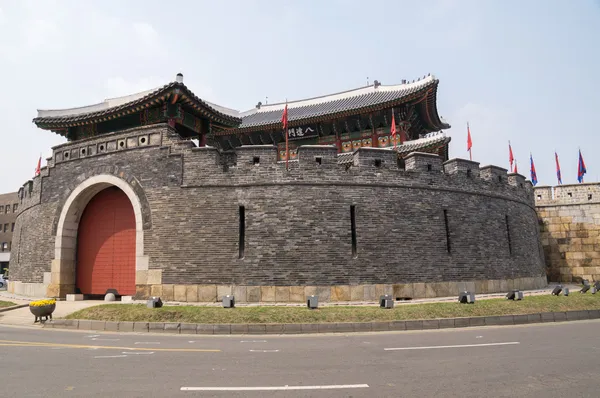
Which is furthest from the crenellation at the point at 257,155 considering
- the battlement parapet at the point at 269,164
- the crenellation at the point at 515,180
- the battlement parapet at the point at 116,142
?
the crenellation at the point at 515,180

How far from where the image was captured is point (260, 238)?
13148mm

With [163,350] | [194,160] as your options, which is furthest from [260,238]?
[163,350]

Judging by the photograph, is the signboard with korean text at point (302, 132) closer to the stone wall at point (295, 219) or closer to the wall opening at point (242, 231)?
the stone wall at point (295, 219)

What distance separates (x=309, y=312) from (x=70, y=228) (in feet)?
35.0

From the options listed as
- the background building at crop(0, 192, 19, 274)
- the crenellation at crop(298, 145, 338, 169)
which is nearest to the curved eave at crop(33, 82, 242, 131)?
the crenellation at crop(298, 145, 338, 169)

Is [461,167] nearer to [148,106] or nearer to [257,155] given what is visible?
[257,155]

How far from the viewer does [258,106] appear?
2881 cm

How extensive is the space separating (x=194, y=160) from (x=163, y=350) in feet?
26.5

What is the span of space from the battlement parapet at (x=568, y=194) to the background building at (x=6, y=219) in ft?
159

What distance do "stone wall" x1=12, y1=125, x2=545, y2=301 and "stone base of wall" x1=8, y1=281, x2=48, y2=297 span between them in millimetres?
871

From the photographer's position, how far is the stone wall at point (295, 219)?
13016mm

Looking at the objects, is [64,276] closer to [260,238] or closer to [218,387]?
[260,238]

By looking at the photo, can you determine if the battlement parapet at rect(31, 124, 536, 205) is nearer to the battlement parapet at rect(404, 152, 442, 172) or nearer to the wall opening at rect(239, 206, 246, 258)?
the battlement parapet at rect(404, 152, 442, 172)

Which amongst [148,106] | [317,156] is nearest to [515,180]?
[317,156]
